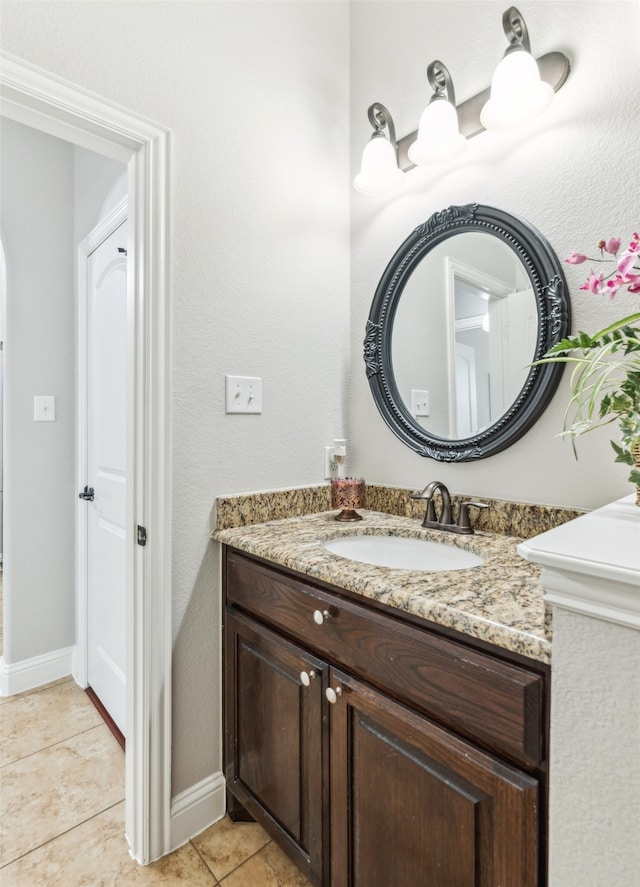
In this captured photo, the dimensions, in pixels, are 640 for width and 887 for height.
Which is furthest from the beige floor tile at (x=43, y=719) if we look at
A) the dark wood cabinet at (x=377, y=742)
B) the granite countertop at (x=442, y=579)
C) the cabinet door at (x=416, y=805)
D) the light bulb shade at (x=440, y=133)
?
the light bulb shade at (x=440, y=133)

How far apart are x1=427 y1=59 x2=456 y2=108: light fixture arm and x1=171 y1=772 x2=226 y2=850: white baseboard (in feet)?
6.75

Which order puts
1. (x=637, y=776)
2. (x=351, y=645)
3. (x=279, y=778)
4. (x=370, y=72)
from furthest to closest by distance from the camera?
(x=370, y=72) → (x=279, y=778) → (x=351, y=645) → (x=637, y=776)

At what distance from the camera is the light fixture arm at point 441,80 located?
128 cm

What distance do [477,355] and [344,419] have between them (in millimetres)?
538

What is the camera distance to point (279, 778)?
3.63 feet

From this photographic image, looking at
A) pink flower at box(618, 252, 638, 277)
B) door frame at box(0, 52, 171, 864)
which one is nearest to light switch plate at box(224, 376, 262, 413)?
door frame at box(0, 52, 171, 864)

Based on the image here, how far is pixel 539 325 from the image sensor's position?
1.16 metres

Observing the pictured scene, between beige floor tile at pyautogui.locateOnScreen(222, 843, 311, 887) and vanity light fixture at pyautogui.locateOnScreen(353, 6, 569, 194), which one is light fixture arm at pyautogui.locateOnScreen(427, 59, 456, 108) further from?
beige floor tile at pyautogui.locateOnScreen(222, 843, 311, 887)

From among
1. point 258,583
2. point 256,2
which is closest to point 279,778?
point 258,583

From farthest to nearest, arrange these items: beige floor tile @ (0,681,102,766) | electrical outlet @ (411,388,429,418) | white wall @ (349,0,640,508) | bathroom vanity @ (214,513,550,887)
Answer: beige floor tile @ (0,681,102,766) < electrical outlet @ (411,388,429,418) < white wall @ (349,0,640,508) < bathroom vanity @ (214,513,550,887)

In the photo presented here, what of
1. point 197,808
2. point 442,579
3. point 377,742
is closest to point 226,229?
point 442,579

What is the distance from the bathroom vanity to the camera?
2.21 ft

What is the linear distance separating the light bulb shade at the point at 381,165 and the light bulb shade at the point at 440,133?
0.48 ft

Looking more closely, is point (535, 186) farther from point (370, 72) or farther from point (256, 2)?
point (256, 2)
